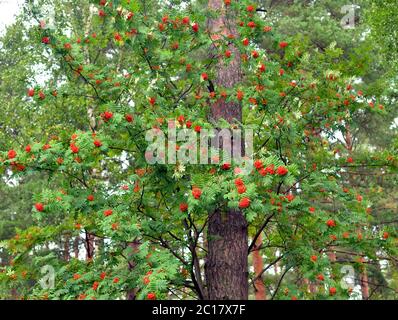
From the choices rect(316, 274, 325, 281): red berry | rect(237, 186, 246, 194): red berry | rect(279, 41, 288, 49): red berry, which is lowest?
rect(316, 274, 325, 281): red berry

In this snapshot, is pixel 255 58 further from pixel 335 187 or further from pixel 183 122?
pixel 335 187

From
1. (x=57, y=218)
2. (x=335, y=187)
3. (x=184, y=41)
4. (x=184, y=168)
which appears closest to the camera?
(x=184, y=168)

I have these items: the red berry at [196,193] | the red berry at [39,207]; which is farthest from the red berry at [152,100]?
the red berry at [39,207]

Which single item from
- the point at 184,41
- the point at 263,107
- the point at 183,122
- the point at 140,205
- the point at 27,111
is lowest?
the point at 140,205

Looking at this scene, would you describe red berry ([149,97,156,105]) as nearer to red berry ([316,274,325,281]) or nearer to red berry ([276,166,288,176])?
red berry ([276,166,288,176])

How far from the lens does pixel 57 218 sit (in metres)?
14.4

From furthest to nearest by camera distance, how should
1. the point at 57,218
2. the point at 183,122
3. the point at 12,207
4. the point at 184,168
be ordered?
the point at 12,207 < the point at 57,218 < the point at 183,122 < the point at 184,168

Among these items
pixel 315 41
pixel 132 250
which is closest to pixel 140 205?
pixel 132 250

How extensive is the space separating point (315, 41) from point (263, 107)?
11.9 meters

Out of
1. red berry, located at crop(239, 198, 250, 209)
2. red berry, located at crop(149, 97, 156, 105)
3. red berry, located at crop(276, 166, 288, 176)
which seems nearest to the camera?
red berry, located at crop(239, 198, 250, 209)

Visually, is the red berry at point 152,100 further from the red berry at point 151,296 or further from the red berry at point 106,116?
the red berry at point 151,296

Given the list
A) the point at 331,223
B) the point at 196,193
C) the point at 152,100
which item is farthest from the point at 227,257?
the point at 152,100

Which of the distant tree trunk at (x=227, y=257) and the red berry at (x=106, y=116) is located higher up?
the red berry at (x=106, y=116)

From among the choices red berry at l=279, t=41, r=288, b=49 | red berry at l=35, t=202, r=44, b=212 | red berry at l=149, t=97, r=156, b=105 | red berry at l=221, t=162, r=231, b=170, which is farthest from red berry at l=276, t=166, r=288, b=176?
red berry at l=279, t=41, r=288, b=49
